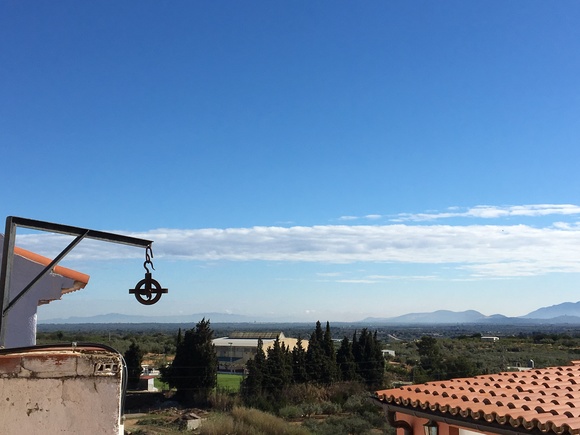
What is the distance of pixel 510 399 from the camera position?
21.4ft

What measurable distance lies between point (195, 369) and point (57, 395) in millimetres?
29101

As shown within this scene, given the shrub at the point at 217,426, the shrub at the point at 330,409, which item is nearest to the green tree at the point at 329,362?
the shrub at the point at 330,409

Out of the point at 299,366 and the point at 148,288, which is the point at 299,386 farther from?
the point at 148,288

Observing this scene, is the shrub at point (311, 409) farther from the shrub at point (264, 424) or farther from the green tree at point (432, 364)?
the green tree at point (432, 364)

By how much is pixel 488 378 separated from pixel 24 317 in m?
6.53

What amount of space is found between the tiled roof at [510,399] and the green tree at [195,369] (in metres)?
23.8

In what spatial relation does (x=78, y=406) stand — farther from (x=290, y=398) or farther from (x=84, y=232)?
(x=290, y=398)

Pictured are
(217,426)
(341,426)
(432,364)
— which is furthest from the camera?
(432,364)

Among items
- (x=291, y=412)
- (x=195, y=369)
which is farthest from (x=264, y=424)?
(x=195, y=369)

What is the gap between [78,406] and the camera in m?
2.82

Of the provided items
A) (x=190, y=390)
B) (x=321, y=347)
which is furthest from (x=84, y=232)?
(x=321, y=347)

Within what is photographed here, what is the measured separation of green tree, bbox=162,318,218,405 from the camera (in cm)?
3003

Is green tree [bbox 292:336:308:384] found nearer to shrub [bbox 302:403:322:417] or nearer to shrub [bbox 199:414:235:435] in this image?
shrub [bbox 302:403:322:417]

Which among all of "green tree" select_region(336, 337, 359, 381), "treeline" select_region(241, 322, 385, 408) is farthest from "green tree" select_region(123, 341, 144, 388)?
"green tree" select_region(336, 337, 359, 381)
